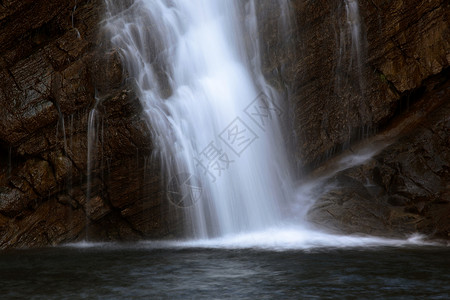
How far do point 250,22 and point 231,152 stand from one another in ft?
12.5

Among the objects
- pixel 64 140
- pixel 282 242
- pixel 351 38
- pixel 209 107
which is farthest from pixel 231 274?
pixel 351 38

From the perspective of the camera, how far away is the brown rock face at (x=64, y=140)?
1188 centimetres

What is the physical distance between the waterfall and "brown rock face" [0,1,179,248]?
1.86 ft

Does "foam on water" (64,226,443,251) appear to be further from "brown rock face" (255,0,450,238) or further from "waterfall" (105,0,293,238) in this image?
"brown rock face" (255,0,450,238)

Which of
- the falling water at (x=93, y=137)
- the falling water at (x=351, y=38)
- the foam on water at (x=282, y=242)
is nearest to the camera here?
the foam on water at (x=282, y=242)

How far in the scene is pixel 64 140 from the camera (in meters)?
12.0

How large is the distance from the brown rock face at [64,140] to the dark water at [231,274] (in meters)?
1.93

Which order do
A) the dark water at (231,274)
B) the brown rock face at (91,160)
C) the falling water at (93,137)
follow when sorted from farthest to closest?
the falling water at (93,137) < the brown rock face at (91,160) < the dark water at (231,274)

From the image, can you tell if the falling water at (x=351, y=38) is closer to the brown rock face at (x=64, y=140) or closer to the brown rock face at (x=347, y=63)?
the brown rock face at (x=347, y=63)

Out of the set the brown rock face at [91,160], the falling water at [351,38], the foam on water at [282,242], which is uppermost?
the falling water at [351,38]

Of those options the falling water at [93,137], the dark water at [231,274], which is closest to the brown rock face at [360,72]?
the dark water at [231,274]

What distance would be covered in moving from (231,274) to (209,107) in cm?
544

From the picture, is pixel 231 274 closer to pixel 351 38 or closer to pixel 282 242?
pixel 282 242

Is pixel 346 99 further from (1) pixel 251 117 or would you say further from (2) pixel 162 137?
(2) pixel 162 137
